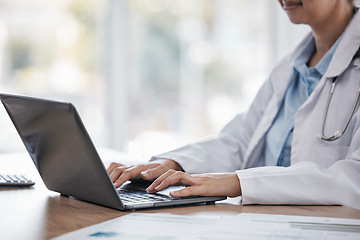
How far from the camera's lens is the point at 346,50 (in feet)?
4.46

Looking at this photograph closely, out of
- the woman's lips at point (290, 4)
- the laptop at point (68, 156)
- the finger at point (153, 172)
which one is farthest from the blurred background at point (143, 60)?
the laptop at point (68, 156)

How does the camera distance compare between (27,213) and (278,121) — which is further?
(278,121)

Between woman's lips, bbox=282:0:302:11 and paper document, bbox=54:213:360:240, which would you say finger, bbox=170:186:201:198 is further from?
woman's lips, bbox=282:0:302:11

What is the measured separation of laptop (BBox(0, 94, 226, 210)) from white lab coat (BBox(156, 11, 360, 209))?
5.3 inches

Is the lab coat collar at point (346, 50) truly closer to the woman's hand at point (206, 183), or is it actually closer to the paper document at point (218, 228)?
the woman's hand at point (206, 183)

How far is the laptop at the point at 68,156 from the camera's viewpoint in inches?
32.8

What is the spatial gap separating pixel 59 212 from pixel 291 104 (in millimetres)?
940

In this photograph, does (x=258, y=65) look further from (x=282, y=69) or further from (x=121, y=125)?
(x=282, y=69)

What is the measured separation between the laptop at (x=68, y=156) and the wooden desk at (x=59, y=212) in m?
0.02

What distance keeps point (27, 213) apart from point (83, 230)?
0.19 meters

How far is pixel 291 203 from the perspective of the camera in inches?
38.1

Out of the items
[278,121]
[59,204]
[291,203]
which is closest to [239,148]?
[278,121]

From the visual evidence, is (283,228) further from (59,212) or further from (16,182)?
(16,182)

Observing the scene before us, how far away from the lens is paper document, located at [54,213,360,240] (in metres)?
0.70
